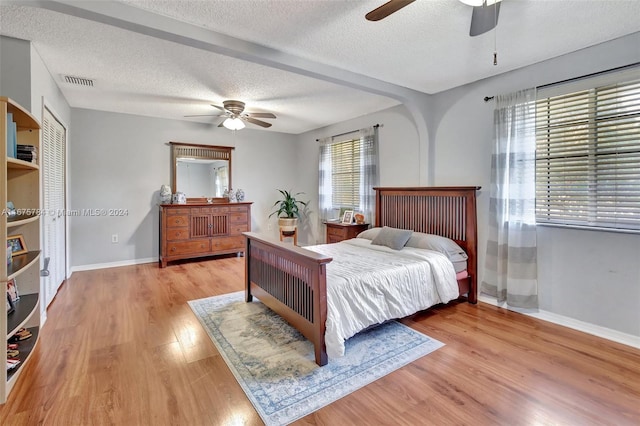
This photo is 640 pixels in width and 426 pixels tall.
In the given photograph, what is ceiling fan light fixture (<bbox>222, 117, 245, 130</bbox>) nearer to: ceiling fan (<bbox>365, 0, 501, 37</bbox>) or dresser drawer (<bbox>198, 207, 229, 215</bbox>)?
dresser drawer (<bbox>198, 207, 229, 215</bbox>)

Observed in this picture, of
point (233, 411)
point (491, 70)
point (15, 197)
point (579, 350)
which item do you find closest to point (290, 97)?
point (491, 70)

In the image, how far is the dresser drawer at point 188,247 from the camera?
5202 millimetres

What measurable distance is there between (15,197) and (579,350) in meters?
4.55

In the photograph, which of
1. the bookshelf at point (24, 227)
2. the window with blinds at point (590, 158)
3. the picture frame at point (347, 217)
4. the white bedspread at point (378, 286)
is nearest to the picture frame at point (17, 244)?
the bookshelf at point (24, 227)

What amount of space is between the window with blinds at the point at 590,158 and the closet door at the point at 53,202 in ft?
15.8

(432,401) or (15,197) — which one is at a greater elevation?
(15,197)

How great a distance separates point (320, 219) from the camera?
6.24m

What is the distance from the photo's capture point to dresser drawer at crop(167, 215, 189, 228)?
518 cm

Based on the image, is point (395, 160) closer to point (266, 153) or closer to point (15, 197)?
point (266, 153)

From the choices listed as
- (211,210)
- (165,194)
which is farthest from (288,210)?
(165,194)

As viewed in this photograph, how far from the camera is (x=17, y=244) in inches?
94.7

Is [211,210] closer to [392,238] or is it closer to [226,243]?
[226,243]

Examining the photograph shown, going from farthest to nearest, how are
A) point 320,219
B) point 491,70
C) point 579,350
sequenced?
point 320,219 → point 491,70 → point 579,350

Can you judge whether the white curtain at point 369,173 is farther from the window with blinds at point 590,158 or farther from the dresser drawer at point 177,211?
the dresser drawer at point 177,211
